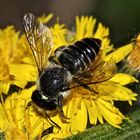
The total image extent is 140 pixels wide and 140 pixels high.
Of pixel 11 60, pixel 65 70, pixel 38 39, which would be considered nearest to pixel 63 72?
pixel 65 70

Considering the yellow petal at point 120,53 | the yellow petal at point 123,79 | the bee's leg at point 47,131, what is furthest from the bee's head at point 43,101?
the yellow petal at point 120,53

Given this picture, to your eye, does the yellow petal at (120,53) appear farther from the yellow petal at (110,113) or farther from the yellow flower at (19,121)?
the yellow flower at (19,121)

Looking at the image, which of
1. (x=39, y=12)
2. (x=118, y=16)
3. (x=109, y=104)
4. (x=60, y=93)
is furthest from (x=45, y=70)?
(x=39, y=12)

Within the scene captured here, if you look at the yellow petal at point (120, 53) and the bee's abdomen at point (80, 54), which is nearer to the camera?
the bee's abdomen at point (80, 54)

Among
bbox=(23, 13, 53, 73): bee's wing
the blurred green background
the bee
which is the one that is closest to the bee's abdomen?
the bee

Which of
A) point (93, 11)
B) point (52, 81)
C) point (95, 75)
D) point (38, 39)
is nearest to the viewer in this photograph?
point (95, 75)

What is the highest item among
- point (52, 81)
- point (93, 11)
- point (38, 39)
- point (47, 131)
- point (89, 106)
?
point (93, 11)

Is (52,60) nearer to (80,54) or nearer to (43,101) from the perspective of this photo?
(80,54)
